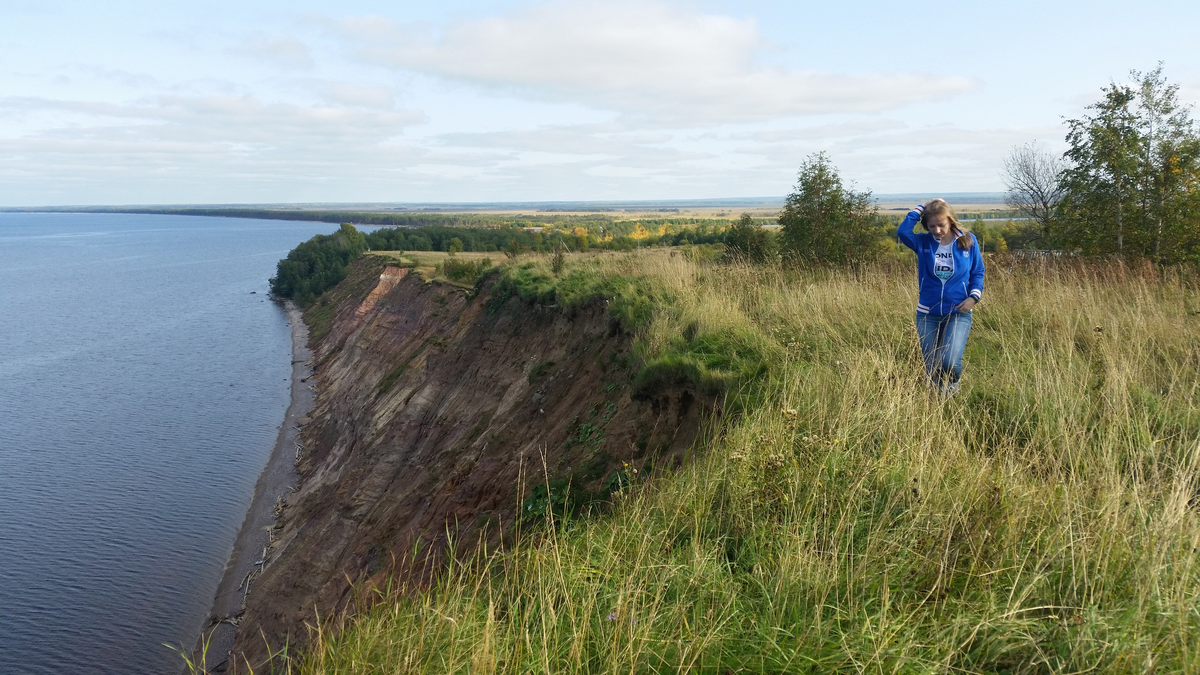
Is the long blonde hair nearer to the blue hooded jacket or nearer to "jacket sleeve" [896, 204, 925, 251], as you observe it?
the blue hooded jacket

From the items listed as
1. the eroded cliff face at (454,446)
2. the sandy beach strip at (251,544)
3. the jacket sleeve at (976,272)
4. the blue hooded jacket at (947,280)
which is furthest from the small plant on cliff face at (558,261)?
the jacket sleeve at (976,272)

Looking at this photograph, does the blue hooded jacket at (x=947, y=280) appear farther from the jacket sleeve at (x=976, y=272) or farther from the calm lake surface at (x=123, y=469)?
the calm lake surface at (x=123, y=469)

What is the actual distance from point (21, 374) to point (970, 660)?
50.2 meters

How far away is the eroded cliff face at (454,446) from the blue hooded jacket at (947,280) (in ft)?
7.48

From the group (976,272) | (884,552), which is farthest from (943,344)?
(884,552)

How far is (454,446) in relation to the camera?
15.7 meters

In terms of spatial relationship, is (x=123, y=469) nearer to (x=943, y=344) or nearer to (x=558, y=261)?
(x=558, y=261)

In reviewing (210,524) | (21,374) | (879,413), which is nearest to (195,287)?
(21,374)

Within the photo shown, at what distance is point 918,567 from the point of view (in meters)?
3.28

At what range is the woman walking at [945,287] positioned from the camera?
5.64 m

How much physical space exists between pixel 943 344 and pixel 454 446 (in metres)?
11.9

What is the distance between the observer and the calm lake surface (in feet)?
56.6

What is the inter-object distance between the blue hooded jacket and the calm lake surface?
58.3ft

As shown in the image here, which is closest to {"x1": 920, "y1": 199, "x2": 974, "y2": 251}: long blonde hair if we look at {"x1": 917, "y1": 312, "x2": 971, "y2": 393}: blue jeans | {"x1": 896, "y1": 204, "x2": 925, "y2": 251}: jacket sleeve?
{"x1": 896, "y1": 204, "x2": 925, "y2": 251}: jacket sleeve
